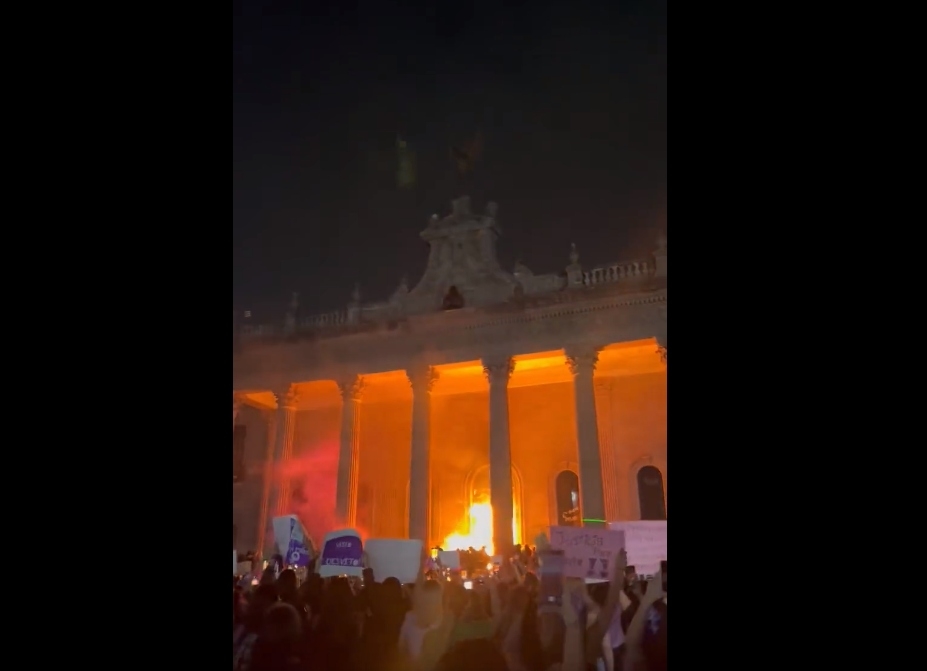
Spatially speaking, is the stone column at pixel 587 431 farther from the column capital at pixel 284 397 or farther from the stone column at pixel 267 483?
the stone column at pixel 267 483

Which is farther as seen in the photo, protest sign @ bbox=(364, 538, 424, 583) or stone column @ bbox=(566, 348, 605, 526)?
stone column @ bbox=(566, 348, 605, 526)

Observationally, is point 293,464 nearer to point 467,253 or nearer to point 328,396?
point 328,396

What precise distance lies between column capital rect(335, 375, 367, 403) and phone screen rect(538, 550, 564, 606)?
13.8m

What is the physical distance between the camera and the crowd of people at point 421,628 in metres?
6.19

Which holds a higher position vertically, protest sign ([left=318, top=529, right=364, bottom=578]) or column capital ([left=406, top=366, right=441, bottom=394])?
column capital ([left=406, top=366, right=441, bottom=394])

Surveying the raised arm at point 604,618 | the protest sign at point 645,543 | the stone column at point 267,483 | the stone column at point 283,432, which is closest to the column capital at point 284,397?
the stone column at point 283,432

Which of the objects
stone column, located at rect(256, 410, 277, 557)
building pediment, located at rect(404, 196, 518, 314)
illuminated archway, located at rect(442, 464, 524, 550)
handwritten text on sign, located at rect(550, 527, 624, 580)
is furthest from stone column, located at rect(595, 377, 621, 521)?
handwritten text on sign, located at rect(550, 527, 624, 580)

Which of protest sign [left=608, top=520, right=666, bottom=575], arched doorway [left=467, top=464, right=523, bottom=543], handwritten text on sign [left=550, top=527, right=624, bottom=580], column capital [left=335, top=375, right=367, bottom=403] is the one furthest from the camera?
arched doorway [left=467, top=464, right=523, bottom=543]

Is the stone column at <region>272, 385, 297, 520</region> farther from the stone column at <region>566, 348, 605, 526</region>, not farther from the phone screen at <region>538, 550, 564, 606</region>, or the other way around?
the phone screen at <region>538, 550, 564, 606</region>

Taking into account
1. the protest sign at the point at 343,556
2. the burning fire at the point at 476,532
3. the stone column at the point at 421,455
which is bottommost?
the burning fire at the point at 476,532

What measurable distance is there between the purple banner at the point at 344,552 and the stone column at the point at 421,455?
928cm

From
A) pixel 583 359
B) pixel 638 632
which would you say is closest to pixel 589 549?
pixel 638 632

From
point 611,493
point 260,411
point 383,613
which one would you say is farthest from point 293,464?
point 383,613

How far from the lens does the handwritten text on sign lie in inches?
318
